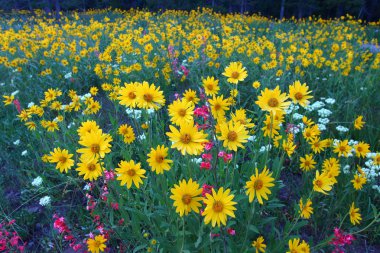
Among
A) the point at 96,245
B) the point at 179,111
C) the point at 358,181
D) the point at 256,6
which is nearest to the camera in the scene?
the point at 179,111

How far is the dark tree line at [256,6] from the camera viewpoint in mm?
18516

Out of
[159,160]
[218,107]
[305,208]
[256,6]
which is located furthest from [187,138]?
[256,6]

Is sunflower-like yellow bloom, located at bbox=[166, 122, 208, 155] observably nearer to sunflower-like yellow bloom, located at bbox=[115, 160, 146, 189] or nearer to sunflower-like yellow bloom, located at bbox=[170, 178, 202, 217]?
sunflower-like yellow bloom, located at bbox=[170, 178, 202, 217]

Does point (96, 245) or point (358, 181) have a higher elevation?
point (358, 181)

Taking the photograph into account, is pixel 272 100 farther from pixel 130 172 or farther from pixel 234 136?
pixel 130 172

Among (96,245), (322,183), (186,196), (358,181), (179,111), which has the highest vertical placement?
(179,111)

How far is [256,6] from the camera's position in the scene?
23.1 m

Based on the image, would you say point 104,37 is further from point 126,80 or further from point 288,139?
point 288,139

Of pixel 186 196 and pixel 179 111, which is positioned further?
pixel 179 111

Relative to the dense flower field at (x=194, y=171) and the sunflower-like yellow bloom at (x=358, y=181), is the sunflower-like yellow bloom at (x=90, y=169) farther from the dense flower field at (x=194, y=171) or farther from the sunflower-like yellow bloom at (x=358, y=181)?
the sunflower-like yellow bloom at (x=358, y=181)

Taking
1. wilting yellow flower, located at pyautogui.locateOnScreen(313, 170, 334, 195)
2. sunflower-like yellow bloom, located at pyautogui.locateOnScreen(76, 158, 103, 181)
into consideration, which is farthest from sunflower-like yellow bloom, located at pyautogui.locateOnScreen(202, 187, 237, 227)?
sunflower-like yellow bloom, located at pyautogui.locateOnScreen(76, 158, 103, 181)

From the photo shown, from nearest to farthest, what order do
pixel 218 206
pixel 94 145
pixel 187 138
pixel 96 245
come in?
pixel 218 206
pixel 187 138
pixel 94 145
pixel 96 245

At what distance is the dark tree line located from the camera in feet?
60.7

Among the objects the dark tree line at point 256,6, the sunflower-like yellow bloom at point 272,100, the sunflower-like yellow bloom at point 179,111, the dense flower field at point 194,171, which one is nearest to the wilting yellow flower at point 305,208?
the dense flower field at point 194,171
